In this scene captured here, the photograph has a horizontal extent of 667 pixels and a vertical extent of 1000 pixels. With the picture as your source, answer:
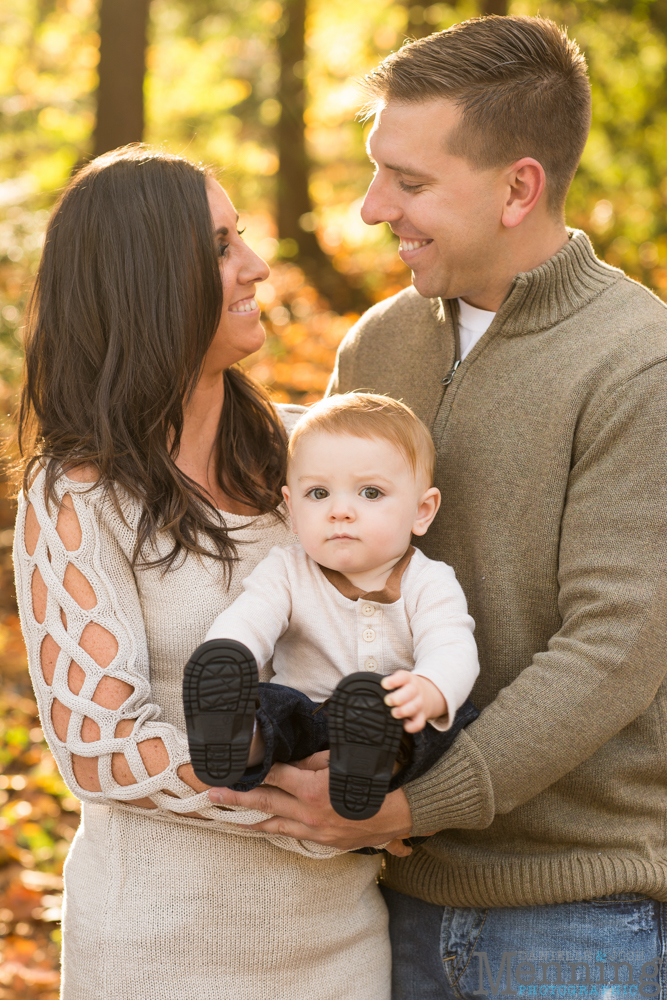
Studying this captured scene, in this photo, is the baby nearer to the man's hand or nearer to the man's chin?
the man's hand

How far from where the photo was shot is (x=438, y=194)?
252cm

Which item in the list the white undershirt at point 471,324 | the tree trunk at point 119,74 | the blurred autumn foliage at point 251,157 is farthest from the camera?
the tree trunk at point 119,74

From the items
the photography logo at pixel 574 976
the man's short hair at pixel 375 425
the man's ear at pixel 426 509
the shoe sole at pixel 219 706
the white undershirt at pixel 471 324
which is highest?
the white undershirt at pixel 471 324

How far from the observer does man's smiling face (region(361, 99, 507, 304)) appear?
251cm

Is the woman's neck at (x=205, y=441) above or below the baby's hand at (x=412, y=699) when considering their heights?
above

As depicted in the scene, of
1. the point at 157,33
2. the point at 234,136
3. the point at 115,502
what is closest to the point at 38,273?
the point at 115,502

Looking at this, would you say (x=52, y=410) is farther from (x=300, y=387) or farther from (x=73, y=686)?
(x=300, y=387)

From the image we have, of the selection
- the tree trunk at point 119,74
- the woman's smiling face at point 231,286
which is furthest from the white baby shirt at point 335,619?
the tree trunk at point 119,74

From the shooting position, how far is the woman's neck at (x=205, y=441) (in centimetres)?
266

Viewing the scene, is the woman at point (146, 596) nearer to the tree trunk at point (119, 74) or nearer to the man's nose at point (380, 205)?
the man's nose at point (380, 205)

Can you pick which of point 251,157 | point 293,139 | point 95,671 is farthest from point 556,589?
point 251,157

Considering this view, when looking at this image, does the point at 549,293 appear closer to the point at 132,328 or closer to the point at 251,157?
the point at 132,328

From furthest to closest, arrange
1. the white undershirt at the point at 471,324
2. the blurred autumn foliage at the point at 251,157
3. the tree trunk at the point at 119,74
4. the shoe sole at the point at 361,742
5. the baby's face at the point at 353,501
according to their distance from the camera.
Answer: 1. the tree trunk at the point at 119,74
2. the blurred autumn foliage at the point at 251,157
3. the white undershirt at the point at 471,324
4. the baby's face at the point at 353,501
5. the shoe sole at the point at 361,742

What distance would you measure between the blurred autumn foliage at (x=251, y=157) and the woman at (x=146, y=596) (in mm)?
1774
